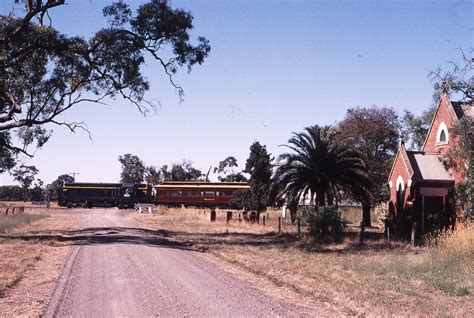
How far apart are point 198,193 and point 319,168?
41.1 meters

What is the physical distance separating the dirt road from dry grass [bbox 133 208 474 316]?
1269 millimetres

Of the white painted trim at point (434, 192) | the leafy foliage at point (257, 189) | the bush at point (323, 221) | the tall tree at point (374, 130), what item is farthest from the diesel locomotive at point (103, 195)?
the white painted trim at point (434, 192)

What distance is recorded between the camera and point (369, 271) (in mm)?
14500

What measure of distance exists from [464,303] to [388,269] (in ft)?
14.0

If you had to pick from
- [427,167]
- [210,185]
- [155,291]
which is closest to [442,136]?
[427,167]

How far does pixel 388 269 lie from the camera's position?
14688 mm

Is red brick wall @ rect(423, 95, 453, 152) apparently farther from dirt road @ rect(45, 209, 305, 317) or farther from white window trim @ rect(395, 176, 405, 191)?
dirt road @ rect(45, 209, 305, 317)

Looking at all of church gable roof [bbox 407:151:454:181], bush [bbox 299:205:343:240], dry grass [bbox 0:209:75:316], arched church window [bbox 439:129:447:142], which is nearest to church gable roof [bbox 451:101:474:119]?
arched church window [bbox 439:129:447:142]

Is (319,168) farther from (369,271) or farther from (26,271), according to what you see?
(26,271)

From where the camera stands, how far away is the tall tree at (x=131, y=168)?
134 meters

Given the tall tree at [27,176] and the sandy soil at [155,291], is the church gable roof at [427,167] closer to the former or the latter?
the sandy soil at [155,291]

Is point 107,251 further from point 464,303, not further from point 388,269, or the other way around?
point 464,303

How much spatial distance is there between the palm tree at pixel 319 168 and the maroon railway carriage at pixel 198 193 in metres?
35.6

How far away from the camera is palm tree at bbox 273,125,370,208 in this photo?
2816cm
